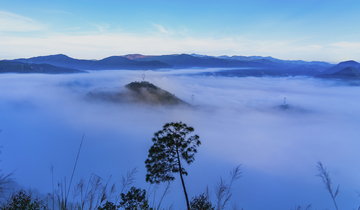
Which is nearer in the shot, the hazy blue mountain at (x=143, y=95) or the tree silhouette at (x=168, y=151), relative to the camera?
the tree silhouette at (x=168, y=151)

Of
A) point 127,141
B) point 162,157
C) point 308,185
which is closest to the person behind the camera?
point 162,157

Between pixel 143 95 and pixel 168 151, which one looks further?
pixel 143 95

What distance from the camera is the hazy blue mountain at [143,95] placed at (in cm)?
16150

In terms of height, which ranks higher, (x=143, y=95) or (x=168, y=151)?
(x=168, y=151)

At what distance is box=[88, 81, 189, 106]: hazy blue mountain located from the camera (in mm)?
161500

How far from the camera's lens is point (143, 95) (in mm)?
171625

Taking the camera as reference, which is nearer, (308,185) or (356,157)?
(308,185)

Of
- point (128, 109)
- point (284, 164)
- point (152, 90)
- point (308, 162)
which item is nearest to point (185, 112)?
point (152, 90)

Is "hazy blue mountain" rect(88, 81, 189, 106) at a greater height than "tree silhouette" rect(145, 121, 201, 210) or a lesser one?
lesser

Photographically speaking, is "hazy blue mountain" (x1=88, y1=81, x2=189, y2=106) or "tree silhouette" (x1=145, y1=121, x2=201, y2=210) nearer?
"tree silhouette" (x1=145, y1=121, x2=201, y2=210)

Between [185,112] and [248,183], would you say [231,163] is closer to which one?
[248,183]

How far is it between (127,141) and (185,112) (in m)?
71.3

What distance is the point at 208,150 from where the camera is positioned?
611ft

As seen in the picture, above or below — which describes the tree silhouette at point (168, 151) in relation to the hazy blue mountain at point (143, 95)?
above
